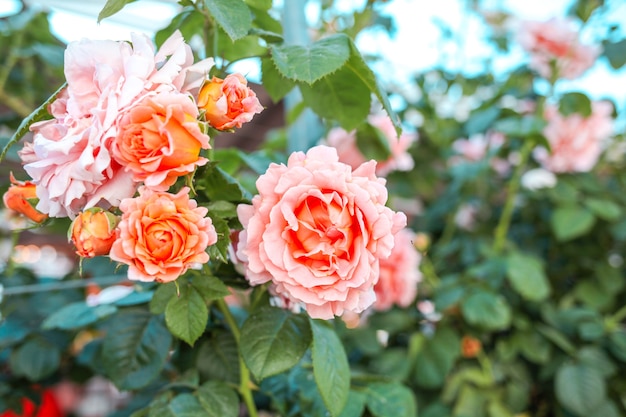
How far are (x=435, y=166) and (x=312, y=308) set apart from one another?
4.01ft

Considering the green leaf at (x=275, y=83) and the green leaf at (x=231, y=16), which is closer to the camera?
the green leaf at (x=231, y=16)

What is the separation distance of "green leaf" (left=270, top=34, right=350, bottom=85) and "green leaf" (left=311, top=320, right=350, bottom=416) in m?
0.27

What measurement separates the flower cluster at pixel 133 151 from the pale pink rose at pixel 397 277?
0.72m

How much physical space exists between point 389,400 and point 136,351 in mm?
340

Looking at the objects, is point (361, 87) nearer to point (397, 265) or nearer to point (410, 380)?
point (397, 265)

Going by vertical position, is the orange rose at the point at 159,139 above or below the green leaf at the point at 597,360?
above

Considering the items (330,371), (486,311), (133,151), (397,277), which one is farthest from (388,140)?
(133,151)

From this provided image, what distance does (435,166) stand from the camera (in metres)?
1.62

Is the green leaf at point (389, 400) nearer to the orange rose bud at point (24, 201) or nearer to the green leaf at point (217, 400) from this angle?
the green leaf at point (217, 400)

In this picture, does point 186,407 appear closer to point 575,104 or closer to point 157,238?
point 157,238

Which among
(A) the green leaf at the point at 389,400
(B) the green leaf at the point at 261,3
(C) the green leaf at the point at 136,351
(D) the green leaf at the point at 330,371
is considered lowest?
(A) the green leaf at the point at 389,400

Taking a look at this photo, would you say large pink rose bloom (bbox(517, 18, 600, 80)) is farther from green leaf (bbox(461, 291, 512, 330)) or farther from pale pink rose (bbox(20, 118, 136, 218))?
pale pink rose (bbox(20, 118, 136, 218))

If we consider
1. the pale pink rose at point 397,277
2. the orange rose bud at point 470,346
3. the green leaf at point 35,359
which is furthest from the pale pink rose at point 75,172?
the orange rose bud at point 470,346

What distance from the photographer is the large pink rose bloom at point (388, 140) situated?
1101 mm
